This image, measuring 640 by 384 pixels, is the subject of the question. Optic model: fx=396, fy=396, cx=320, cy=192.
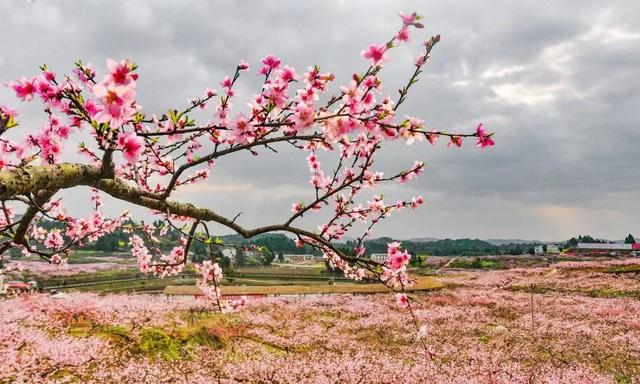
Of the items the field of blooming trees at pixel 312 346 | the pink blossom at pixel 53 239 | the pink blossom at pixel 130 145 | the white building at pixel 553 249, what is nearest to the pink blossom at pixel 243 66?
the pink blossom at pixel 130 145

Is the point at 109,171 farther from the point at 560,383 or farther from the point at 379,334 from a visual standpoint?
the point at 379,334

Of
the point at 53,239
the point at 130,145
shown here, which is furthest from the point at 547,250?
the point at 130,145

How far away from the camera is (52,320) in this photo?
1085 cm

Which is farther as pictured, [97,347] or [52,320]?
[52,320]

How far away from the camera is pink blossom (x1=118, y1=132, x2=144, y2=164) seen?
2.84 metres

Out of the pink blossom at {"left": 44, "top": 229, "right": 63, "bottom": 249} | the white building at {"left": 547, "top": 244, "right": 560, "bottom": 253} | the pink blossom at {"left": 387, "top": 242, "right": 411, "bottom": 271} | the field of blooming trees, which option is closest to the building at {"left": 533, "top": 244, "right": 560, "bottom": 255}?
the white building at {"left": 547, "top": 244, "right": 560, "bottom": 253}

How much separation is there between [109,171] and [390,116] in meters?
2.61

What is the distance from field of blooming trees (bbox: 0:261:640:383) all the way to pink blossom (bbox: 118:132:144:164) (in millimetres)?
3163

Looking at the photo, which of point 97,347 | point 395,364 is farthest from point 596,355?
point 97,347

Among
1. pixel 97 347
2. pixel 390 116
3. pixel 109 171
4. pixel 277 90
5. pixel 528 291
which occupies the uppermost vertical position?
pixel 277 90

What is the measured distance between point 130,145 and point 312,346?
10.7 metres

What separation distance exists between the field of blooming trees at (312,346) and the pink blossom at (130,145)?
3.16m

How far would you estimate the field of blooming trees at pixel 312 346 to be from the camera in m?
8.66

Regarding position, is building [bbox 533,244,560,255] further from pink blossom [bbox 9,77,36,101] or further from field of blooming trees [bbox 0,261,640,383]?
pink blossom [bbox 9,77,36,101]
